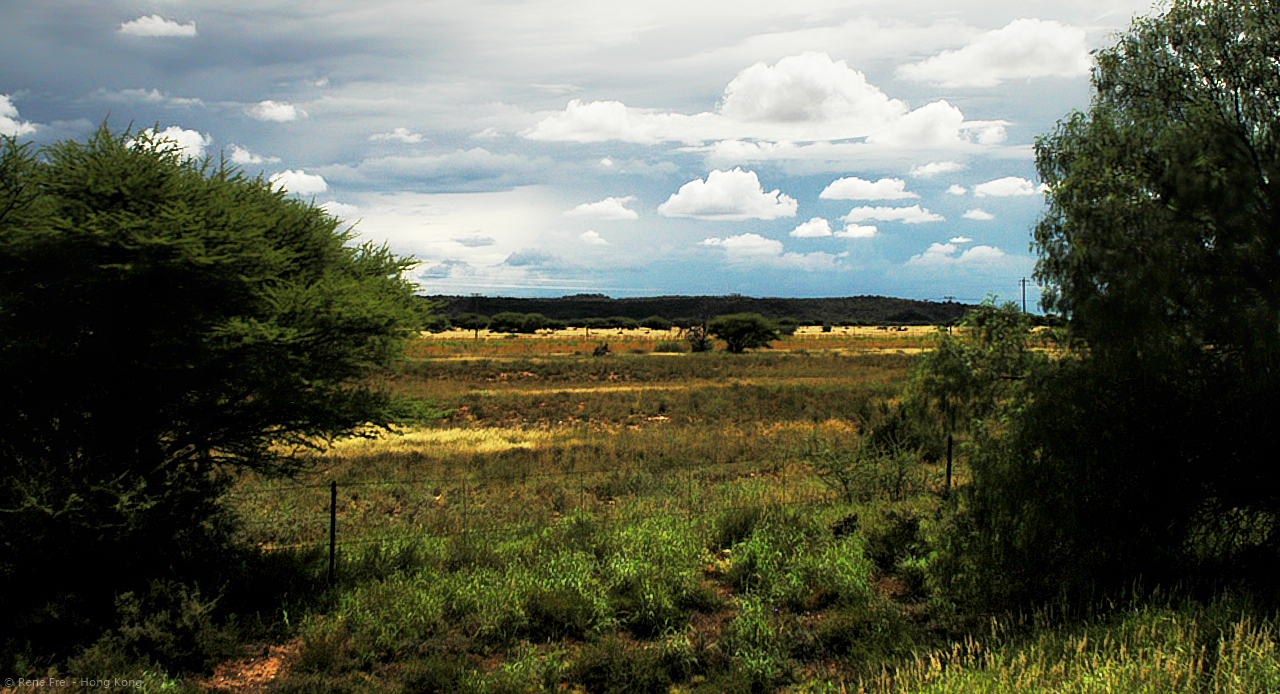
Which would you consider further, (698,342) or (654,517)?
(698,342)

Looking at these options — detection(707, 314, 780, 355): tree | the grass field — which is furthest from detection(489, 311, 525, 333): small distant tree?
the grass field

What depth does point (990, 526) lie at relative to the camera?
32.1 feet

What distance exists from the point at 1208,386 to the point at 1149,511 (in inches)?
66.3

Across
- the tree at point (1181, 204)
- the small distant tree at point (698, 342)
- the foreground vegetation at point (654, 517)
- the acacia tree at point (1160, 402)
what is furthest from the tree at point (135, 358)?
the small distant tree at point (698, 342)

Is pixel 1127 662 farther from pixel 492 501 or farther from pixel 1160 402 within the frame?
pixel 492 501

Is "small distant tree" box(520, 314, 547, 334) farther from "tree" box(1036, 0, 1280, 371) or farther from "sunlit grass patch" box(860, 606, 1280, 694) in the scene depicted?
"sunlit grass patch" box(860, 606, 1280, 694)

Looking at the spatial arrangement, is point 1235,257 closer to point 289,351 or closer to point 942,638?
point 942,638

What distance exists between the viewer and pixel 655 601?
31.5 ft

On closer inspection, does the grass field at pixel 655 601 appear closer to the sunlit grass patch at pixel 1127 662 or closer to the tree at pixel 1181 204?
the sunlit grass patch at pixel 1127 662

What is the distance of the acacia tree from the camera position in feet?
29.6

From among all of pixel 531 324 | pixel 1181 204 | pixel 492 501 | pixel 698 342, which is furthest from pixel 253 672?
pixel 531 324

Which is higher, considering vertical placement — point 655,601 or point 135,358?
point 135,358

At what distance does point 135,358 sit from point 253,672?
4.58 metres

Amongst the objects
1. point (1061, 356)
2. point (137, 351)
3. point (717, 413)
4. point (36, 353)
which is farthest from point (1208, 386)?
point (717, 413)
